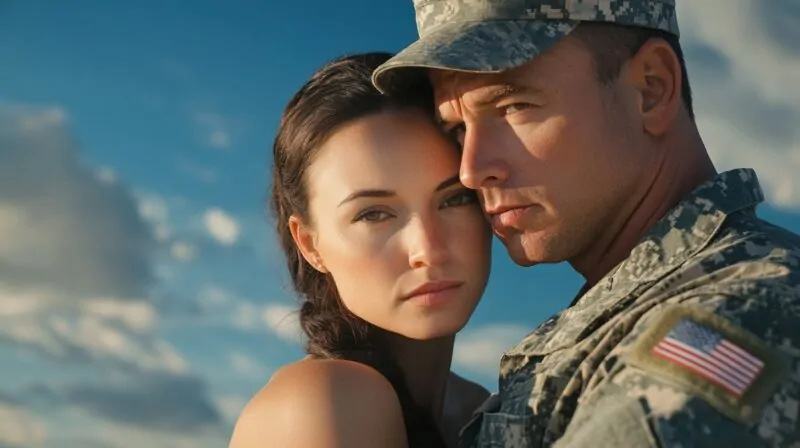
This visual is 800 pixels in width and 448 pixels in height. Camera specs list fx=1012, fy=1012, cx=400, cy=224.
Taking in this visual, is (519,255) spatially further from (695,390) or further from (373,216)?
(695,390)

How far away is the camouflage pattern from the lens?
2.84 meters

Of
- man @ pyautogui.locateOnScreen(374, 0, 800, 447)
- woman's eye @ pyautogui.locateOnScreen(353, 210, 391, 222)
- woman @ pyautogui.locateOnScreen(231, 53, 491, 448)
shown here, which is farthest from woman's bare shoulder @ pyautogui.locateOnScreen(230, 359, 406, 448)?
woman's eye @ pyautogui.locateOnScreen(353, 210, 391, 222)

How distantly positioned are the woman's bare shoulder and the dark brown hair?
1.30ft

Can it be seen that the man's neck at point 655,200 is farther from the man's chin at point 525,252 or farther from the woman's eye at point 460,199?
the woman's eye at point 460,199

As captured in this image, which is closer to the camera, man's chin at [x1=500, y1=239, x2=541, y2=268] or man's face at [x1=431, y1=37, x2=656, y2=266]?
man's face at [x1=431, y1=37, x2=656, y2=266]

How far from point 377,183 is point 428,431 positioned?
1142 mm

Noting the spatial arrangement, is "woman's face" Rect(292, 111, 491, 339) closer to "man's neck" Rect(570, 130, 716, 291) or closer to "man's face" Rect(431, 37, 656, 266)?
"man's face" Rect(431, 37, 656, 266)

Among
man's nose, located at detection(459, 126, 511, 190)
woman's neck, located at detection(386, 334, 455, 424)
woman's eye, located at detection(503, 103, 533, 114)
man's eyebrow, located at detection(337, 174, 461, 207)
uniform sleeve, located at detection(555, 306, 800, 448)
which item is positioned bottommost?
uniform sleeve, located at detection(555, 306, 800, 448)

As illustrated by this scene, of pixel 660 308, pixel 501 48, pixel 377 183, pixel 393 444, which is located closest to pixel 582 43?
pixel 501 48

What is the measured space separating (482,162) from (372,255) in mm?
775

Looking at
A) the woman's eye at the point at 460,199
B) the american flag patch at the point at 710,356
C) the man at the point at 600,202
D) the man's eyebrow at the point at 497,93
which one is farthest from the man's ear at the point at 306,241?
the american flag patch at the point at 710,356

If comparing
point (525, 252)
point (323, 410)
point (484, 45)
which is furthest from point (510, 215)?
point (323, 410)

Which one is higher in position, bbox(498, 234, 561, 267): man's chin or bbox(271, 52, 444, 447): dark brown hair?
bbox(271, 52, 444, 447): dark brown hair

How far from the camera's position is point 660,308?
3.24 m
